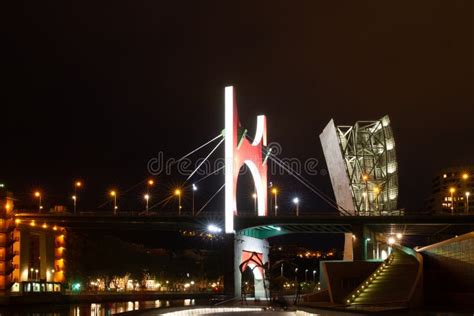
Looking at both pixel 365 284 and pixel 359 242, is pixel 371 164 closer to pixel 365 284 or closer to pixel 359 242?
pixel 359 242

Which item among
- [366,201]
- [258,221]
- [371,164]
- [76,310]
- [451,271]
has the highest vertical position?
[371,164]

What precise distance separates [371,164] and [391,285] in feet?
149

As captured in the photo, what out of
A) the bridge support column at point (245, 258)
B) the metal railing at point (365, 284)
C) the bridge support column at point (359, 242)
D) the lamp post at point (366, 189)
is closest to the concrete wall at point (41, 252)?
the bridge support column at point (245, 258)

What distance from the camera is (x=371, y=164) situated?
8325 centimetres

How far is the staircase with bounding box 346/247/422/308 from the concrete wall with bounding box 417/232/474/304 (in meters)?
1.82

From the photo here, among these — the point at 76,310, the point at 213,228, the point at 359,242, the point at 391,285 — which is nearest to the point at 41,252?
the point at 213,228

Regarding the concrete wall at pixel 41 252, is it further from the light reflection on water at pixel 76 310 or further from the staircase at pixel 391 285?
the staircase at pixel 391 285

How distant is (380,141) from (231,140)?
86.4ft

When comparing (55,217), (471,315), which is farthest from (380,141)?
(471,315)

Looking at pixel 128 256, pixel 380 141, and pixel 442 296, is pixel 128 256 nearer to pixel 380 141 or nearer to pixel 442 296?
pixel 380 141

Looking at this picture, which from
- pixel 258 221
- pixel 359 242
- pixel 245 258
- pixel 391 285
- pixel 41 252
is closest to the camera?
pixel 391 285

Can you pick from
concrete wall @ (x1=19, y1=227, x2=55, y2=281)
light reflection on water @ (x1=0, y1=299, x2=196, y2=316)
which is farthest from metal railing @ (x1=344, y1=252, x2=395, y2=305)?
concrete wall @ (x1=19, y1=227, x2=55, y2=281)

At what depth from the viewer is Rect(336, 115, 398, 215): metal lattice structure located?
265 ft

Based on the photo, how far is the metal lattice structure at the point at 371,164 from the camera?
8075 centimetres
